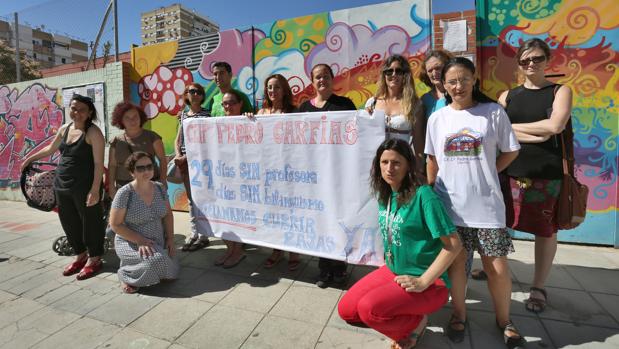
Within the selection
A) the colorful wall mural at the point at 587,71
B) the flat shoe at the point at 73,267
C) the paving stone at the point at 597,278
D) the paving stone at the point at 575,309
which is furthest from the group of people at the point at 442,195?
the colorful wall mural at the point at 587,71

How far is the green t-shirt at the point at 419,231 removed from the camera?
1.93 meters

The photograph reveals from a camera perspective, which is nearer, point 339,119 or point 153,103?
point 339,119

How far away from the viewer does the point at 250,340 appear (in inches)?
88.7

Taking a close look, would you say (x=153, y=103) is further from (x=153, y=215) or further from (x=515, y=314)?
(x=515, y=314)

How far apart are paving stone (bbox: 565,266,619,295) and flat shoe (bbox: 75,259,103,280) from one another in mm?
4673

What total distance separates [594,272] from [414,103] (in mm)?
2575

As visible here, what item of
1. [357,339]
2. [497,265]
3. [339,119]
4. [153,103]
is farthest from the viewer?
[153,103]

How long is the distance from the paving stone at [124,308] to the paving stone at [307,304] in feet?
3.48

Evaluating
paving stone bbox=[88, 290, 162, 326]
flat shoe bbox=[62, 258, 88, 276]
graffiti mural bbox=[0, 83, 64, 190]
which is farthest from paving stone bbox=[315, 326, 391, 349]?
graffiti mural bbox=[0, 83, 64, 190]

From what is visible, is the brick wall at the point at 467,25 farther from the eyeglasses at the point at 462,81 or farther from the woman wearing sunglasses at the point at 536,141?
the eyeglasses at the point at 462,81

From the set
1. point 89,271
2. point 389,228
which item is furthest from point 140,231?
point 389,228

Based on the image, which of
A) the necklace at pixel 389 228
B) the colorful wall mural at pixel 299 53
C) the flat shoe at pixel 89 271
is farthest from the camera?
the colorful wall mural at pixel 299 53

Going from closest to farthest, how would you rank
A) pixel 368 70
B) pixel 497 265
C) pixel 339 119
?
pixel 497 265 → pixel 339 119 → pixel 368 70

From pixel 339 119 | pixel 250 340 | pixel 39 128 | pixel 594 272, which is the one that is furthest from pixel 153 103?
pixel 594 272
